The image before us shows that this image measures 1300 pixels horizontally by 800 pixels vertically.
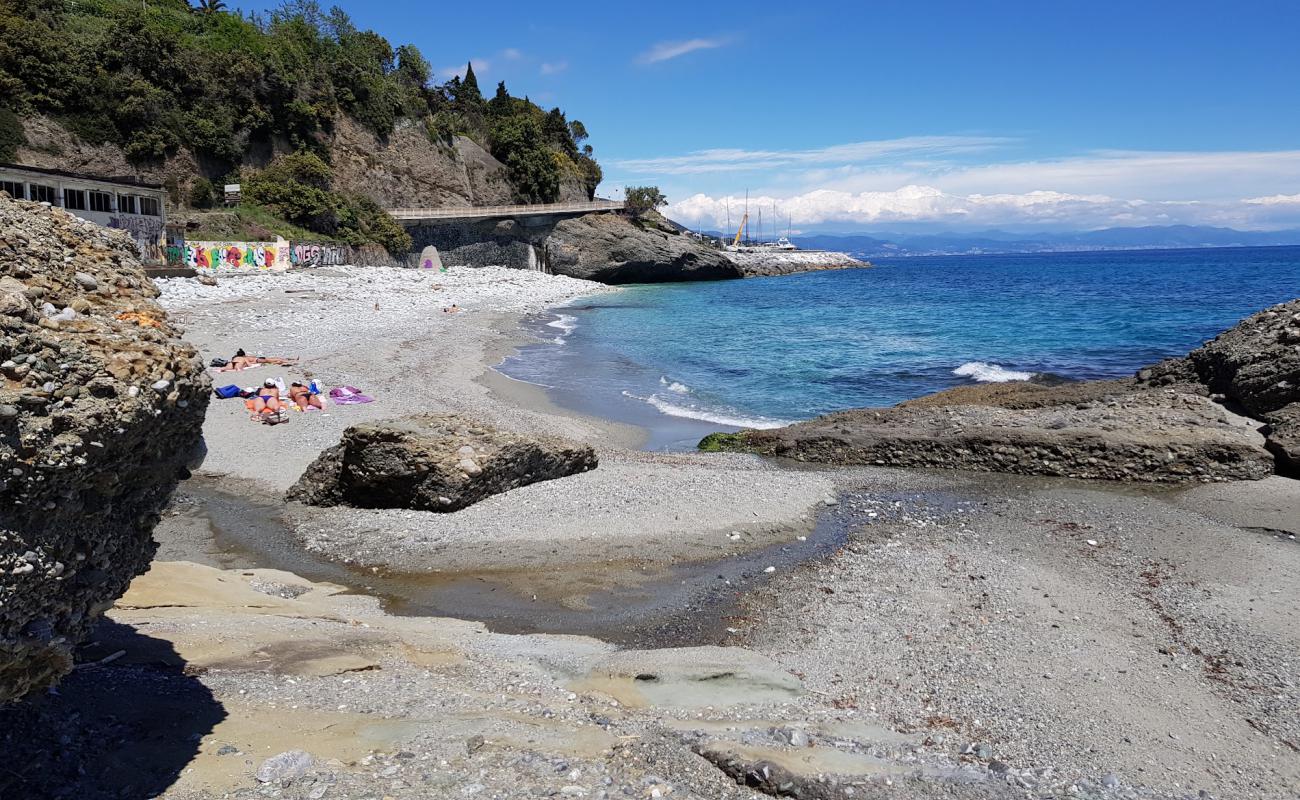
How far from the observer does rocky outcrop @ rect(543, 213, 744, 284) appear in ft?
261

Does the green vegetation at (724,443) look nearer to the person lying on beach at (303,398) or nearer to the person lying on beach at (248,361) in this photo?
the person lying on beach at (303,398)

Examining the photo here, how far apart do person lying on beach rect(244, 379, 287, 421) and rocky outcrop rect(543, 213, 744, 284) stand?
209 feet

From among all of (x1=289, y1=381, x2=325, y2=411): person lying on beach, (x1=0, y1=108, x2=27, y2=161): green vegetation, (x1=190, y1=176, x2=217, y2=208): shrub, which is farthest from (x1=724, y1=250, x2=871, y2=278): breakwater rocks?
(x1=289, y1=381, x2=325, y2=411): person lying on beach

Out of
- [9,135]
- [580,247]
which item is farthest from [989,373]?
[580,247]

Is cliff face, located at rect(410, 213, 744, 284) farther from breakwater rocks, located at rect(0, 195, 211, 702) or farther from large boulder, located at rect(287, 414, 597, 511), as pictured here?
breakwater rocks, located at rect(0, 195, 211, 702)

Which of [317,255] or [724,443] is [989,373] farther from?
[317,255]

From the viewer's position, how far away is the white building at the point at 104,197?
3244 cm

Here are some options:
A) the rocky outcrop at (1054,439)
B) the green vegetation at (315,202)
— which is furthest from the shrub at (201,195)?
the rocky outcrop at (1054,439)

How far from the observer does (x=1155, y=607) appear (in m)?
8.71

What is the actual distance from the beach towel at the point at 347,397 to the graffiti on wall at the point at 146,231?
1040 inches

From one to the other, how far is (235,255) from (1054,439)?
4402 cm

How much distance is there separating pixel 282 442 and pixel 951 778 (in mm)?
12611

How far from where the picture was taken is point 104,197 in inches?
1463

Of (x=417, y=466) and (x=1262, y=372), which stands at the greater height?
(x=1262, y=372)
